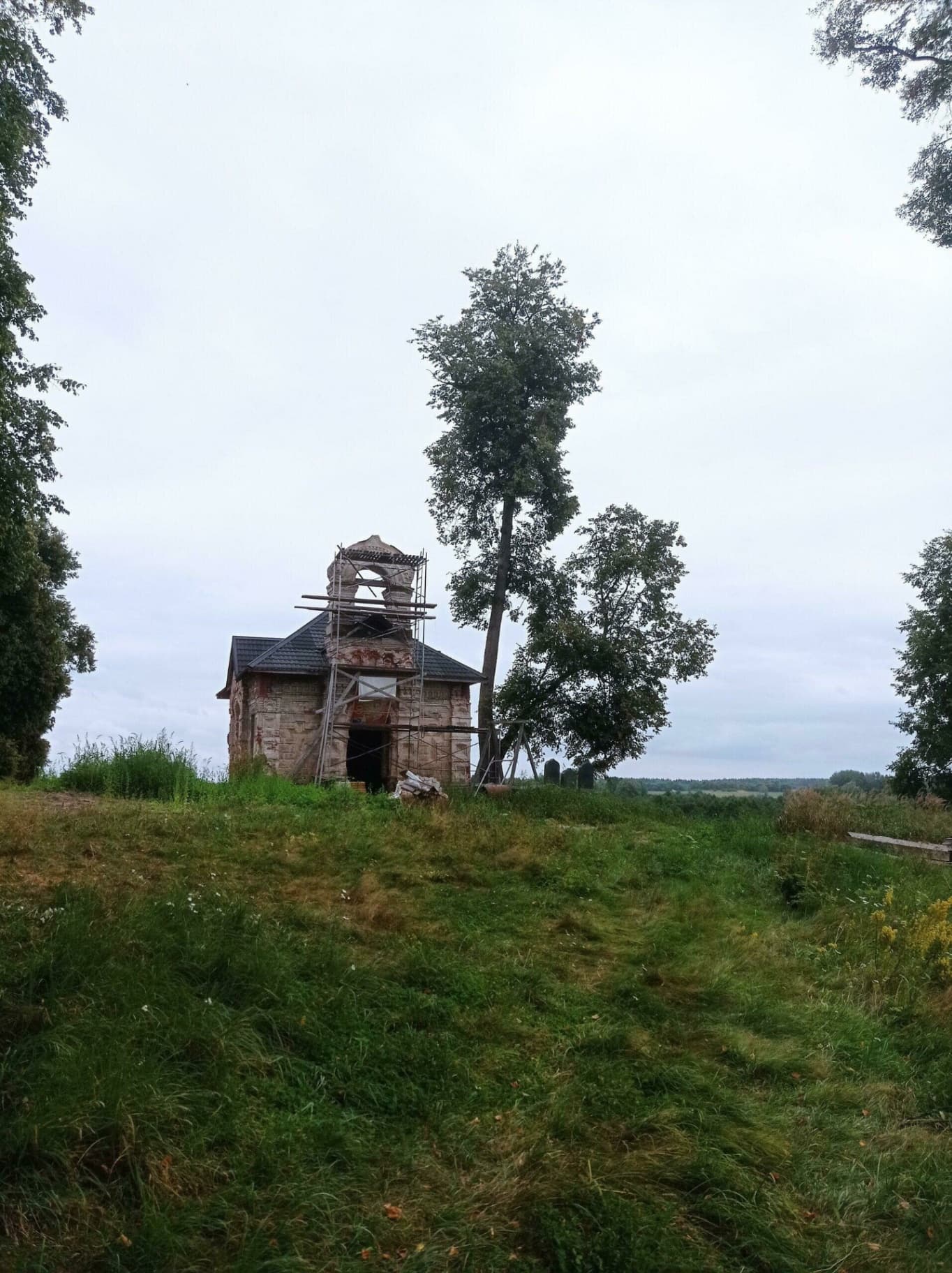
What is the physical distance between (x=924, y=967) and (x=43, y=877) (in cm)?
821

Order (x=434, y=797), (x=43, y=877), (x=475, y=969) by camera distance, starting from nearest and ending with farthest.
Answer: (x=475, y=969) → (x=43, y=877) → (x=434, y=797)

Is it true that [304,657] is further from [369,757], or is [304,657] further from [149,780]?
[149,780]

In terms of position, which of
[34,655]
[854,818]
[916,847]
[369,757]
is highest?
[34,655]

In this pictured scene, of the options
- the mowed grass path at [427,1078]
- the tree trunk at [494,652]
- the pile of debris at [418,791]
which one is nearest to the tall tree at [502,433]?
the tree trunk at [494,652]

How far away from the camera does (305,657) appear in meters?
25.7

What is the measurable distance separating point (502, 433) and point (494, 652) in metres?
5.93

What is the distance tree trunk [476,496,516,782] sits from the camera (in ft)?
84.6

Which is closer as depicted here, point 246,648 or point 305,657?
point 305,657

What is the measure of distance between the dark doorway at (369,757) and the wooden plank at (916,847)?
13173 mm

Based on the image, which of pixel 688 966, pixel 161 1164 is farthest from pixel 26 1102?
pixel 688 966

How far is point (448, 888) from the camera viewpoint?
10227 mm

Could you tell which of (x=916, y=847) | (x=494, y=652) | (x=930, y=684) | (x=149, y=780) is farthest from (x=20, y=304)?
(x=930, y=684)

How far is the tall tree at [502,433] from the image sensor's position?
2653 cm

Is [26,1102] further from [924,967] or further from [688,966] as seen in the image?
[924,967]
